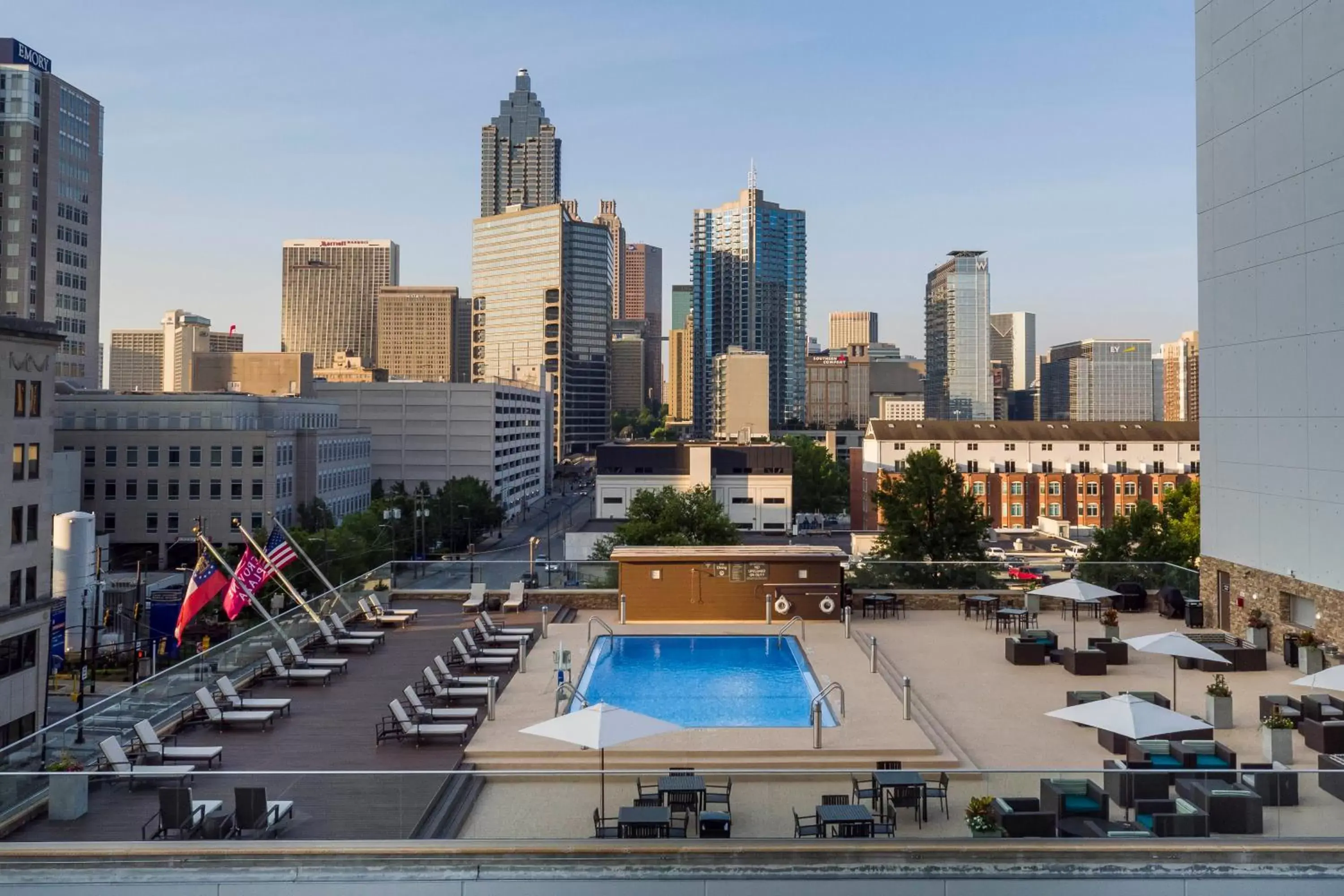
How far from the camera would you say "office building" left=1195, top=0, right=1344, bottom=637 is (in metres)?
20.9

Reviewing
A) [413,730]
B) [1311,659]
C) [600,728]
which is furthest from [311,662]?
[1311,659]

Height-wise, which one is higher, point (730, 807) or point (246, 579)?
point (246, 579)

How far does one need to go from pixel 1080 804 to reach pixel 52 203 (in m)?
111

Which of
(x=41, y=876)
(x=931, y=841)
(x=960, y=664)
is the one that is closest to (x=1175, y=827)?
(x=931, y=841)

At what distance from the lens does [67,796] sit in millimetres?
11336

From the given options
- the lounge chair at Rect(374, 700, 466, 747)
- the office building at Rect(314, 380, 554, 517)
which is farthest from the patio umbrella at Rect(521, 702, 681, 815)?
the office building at Rect(314, 380, 554, 517)

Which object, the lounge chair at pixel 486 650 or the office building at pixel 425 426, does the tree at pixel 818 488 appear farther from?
the lounge chair at pixel 486 650

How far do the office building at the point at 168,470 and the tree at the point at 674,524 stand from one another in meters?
26.7

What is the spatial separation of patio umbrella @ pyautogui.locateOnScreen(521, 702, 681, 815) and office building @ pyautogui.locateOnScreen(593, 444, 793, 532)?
270 ft

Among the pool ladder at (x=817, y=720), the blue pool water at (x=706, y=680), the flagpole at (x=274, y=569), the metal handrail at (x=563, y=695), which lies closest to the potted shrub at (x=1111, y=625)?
the blue pool water at (x=706, y=680)

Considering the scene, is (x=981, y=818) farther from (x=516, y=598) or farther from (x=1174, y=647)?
(x=516, y=598)

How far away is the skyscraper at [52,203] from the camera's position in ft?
310

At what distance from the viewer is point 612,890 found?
11.1 meters

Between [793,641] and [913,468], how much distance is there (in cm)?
1770
